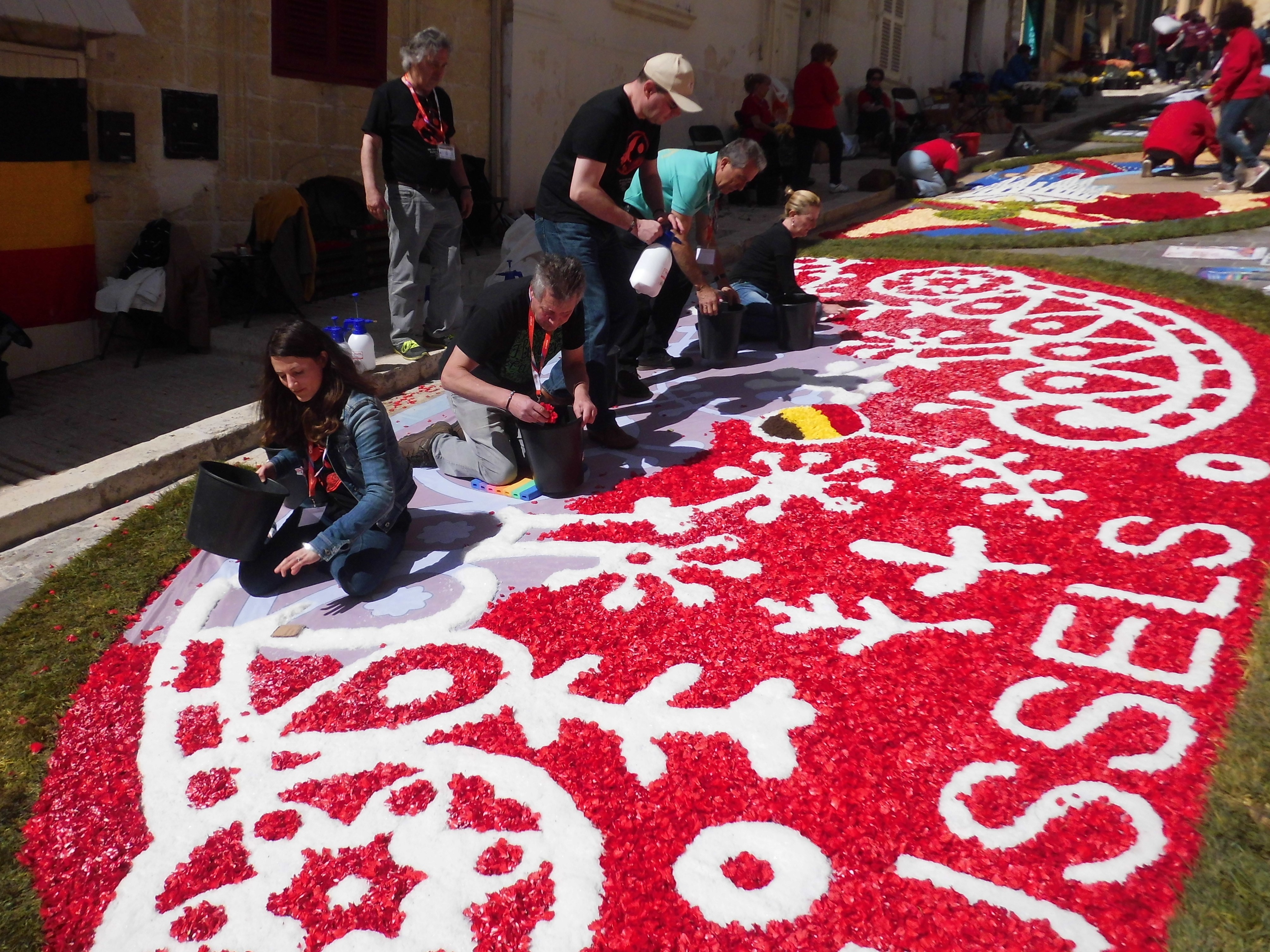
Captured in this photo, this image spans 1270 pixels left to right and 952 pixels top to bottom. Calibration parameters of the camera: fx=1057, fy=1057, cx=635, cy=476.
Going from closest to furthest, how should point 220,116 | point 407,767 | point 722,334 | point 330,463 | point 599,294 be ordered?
point 407,767, point 330,463, point 599,294, point 722,334, point 220,116

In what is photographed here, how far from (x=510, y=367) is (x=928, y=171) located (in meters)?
9.67

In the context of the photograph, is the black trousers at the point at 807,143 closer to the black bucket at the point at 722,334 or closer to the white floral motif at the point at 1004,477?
the black bucket at the point at 722,334

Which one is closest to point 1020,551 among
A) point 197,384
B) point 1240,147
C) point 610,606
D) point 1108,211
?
point 610,606

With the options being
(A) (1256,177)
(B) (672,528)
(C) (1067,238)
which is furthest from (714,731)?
(A) (1256,177)

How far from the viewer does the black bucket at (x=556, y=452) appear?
4188 millimetres

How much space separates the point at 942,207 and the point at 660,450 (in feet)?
25.8

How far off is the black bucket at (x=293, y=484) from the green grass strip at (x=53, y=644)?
452mm

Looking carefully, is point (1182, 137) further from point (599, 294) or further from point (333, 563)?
point (333, 563)

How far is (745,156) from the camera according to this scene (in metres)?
5.35

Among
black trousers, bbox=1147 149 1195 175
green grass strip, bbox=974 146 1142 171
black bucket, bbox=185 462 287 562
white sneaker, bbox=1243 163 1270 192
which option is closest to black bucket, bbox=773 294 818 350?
black bucket, bbox=185 462 287 562

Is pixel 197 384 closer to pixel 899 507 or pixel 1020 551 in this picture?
pixel 899 507

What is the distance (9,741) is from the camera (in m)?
2.83

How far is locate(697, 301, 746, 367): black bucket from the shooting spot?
6.02 metres

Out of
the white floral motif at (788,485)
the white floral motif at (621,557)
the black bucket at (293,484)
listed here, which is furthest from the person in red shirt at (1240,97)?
the black bucket at (293,484)
